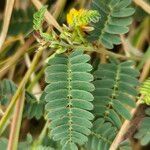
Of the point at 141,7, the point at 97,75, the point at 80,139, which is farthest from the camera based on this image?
the point at 141,7

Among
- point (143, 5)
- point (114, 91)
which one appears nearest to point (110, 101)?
point (114, 91)

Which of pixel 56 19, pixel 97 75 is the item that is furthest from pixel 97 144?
pixel 56 19

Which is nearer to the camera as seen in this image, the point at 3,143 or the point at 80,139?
the point at 80,139

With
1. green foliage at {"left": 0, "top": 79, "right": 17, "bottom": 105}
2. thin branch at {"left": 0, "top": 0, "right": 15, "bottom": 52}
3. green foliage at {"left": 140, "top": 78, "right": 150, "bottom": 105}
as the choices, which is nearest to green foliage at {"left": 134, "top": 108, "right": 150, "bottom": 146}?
green foliage at {"left": 140, "top": 78, "right": 150, "bottom": 105}

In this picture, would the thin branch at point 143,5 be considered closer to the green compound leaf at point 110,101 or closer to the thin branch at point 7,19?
the green compound leaf at point 110,101

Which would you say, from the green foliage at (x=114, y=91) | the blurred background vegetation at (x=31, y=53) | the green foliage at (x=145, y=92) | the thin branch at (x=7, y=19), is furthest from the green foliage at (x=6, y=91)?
the green foliage at (x=145, y=92)

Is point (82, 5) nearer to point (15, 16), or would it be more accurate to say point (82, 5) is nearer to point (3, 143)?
point (15, 16)
